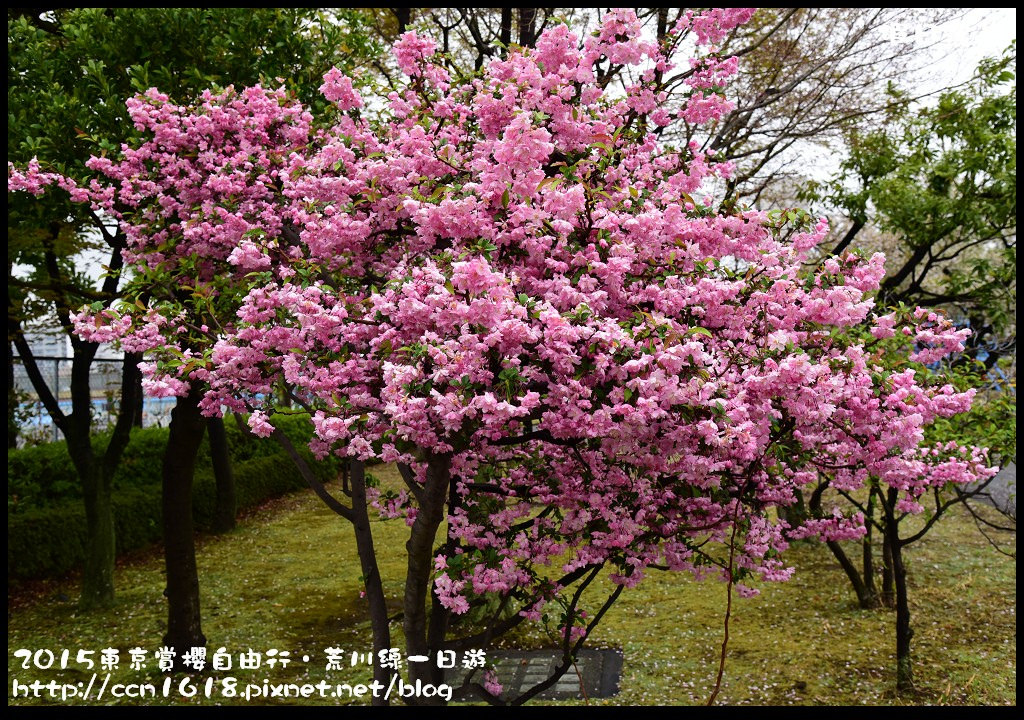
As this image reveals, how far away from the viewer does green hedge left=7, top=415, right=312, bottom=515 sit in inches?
427

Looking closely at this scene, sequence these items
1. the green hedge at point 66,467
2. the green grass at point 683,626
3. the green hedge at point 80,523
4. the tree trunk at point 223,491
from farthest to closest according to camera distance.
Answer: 1. the tree trunk at point 223,491
2. the green hedge at point 66,467
3. the green hedge at point 80,523
4. the green grass at point 683,626

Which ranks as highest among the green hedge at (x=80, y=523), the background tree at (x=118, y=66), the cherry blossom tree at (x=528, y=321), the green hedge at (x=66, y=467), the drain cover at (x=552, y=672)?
the background tree at (x=118, y=66)

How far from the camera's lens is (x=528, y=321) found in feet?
11.6

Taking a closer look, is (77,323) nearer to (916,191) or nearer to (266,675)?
(266,675)

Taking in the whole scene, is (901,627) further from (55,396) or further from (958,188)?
(55,396)

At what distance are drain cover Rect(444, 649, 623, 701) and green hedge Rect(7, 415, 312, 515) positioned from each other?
152 inches

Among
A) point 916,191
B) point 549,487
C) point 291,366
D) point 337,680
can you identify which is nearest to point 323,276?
point 291,366

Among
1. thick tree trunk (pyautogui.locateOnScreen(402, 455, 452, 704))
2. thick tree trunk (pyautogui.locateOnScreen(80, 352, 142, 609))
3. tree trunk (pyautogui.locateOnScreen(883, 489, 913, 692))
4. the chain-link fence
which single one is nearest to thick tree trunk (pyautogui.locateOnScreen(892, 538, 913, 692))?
tree trunk (pyautogui.locateOnScreen(883, 489, 913, 692))

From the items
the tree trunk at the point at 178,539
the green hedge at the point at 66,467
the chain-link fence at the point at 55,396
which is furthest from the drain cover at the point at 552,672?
the chain-link fence at the point at 55,396

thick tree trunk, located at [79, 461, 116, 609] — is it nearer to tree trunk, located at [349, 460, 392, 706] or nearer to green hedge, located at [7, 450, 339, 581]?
green hedge, located at [7, 450, 339, 581]

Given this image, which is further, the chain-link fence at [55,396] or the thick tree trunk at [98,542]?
the chain-link fence at [55,396]

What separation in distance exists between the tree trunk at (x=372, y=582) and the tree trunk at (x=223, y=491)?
859 centimetres

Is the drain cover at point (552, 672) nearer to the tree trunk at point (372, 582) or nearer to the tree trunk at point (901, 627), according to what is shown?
the tree trunk at point (372, 582)

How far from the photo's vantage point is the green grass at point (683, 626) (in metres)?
7.39
